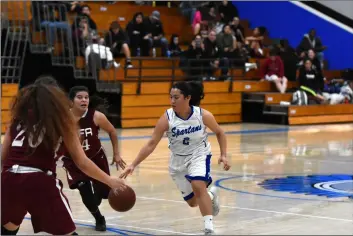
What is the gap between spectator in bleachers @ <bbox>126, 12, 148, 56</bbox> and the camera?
2331 centimetres

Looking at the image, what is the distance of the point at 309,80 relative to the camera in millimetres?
24594

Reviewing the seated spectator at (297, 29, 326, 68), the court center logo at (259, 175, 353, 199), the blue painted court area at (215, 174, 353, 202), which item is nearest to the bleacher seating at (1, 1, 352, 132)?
the seated spectator at (297, 29, 326, 68)

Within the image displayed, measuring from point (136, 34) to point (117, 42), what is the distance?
0.87 m

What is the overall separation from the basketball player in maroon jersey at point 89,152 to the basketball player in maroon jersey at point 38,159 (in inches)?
110

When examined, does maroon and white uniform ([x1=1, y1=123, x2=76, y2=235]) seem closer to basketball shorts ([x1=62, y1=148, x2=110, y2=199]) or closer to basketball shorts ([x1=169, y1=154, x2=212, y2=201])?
basketball shorts ([x1=169, y1=154, x2=212, y2=201])

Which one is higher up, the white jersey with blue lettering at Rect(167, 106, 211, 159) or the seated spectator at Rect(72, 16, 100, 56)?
the seated spectator at Rect(72, 16, 100, 56)

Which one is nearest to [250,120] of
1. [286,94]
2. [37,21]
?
[286,94]

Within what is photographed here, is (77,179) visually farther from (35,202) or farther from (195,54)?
(195,54)

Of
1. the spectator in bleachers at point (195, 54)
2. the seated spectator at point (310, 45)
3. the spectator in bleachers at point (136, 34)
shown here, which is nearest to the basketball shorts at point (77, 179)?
the spectator in bleachers at point (136, 34)

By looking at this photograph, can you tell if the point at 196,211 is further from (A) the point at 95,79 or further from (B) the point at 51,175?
(A) the point at 95,79

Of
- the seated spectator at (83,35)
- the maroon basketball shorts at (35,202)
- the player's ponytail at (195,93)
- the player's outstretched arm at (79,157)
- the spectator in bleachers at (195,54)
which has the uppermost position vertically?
the seated spectator at (83,35)

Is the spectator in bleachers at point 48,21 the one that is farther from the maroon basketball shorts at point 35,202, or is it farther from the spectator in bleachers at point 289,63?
the maroon basketball shorts at point 35,202

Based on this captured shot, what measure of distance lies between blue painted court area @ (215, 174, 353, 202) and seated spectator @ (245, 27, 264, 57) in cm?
1385

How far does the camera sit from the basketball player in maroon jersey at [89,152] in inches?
337
